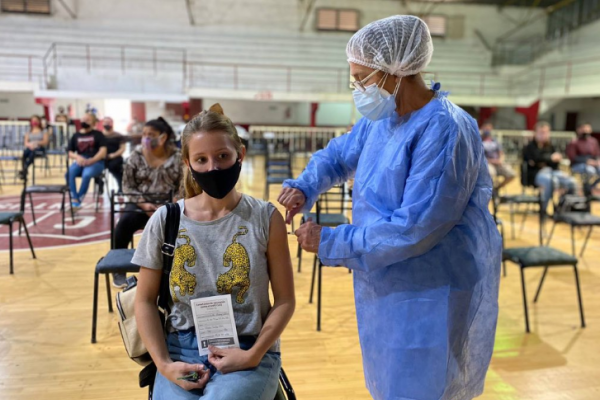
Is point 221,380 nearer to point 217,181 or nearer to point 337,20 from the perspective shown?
point 217,181

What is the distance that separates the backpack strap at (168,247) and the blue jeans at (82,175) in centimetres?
452

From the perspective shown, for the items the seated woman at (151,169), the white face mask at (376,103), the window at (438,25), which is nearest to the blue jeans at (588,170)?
the seated woman at (151,169)

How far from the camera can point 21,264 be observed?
369 cm

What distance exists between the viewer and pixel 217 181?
4.35 feet

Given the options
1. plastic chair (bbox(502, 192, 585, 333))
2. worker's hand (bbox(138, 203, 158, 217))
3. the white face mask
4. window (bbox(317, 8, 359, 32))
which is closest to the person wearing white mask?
the white face mask

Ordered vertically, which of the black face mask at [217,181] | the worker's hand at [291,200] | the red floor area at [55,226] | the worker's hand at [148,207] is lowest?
the red floor area at [55,226]

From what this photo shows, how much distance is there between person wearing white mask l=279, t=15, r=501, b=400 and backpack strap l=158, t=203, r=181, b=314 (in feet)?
1.27

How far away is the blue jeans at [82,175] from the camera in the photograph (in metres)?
5.37

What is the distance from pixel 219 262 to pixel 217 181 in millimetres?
237

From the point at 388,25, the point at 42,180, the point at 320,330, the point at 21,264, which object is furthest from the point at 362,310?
the point at 42,180

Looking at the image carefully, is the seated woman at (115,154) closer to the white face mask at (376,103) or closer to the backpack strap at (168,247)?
the backpack strap at (168,247)

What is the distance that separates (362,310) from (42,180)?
26.7 feet

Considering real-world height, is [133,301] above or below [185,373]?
above

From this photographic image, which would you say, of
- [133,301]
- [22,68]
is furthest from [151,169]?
[22,68]
